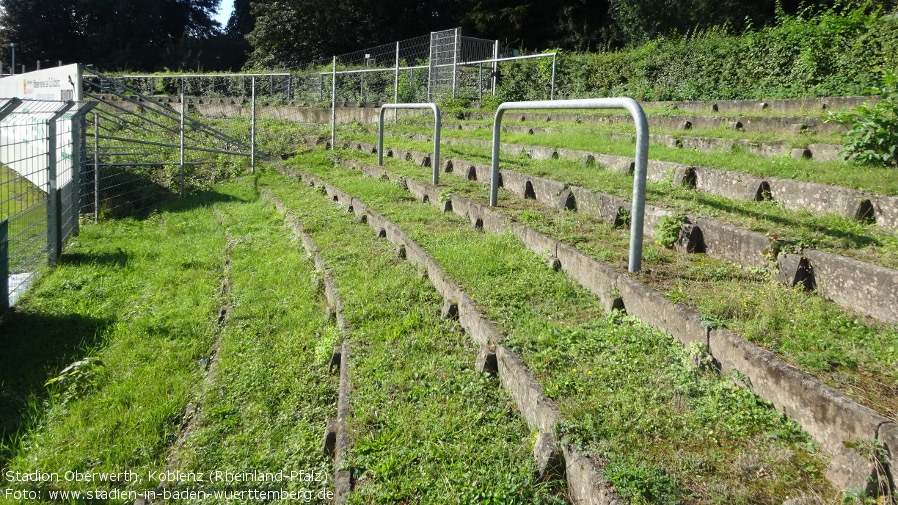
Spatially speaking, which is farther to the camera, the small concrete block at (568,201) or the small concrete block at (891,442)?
the small concrete block at (568,201)

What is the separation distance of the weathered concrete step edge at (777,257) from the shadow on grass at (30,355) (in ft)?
12.9

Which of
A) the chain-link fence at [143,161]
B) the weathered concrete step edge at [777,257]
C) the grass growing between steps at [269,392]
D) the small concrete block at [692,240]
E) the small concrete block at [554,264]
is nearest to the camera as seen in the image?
the weathered concrete step edge at [777,257]

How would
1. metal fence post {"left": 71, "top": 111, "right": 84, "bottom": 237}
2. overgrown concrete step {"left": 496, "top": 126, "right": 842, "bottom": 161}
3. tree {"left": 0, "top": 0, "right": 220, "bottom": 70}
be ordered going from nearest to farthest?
overgrown concrete step {"left": 496, "top": 126, "right": 842, "bottom": 161} < metal fence post {"left": 71, "top": 111, "right": 84, "bottom": 237} < tree {"left": 0, "top": 0, "right": 220, "bottom": 70}

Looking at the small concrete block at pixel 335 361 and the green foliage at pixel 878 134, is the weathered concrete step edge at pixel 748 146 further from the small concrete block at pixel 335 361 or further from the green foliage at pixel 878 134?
the small concrete block at pixel 335 361

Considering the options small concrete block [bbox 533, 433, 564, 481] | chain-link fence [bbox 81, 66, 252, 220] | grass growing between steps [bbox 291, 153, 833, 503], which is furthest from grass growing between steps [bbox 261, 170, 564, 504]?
chain-link fence [bbox 81, 66, 252, 220]

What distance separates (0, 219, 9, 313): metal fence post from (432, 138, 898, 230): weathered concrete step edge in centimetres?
542

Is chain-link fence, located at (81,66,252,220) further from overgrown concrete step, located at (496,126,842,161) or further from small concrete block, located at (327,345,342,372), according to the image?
overgrown concrete step, located at (496,126,842,161)

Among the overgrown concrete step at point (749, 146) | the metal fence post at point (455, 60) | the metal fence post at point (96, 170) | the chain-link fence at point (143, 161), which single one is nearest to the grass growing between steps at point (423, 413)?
the overgrown concrete step at point (749, 146)

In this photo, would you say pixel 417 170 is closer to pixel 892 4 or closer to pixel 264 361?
pixel 264 361

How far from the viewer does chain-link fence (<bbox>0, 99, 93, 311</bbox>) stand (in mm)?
5973

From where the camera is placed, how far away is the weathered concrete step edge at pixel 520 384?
238 cm

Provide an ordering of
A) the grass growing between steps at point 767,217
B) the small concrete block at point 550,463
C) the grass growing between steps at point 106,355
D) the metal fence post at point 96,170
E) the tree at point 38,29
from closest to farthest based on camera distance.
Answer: the small concrete block at point 550,463 → the grass growing between steps at point 106,355 → the grass growing between steps at point 767,217 → the metal fence post at point 96,170 → the tree at point 38,29

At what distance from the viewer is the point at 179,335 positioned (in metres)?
5.10

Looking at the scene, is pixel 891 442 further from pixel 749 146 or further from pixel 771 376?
pixel 749 146
